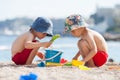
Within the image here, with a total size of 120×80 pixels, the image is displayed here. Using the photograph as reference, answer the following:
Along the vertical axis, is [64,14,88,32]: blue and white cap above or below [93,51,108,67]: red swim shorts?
above

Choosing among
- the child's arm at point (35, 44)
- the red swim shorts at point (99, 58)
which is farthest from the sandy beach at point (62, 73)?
the red swim shorts at point (99, 58)

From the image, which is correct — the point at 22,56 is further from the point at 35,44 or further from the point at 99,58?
the point at 99,58

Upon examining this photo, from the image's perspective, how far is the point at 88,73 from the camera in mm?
4793

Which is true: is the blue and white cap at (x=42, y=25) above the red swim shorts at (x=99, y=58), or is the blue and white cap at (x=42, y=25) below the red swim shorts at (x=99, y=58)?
above

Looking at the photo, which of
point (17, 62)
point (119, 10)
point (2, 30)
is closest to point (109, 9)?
point (119, 10)

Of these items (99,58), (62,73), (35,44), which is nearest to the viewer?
(62,73)

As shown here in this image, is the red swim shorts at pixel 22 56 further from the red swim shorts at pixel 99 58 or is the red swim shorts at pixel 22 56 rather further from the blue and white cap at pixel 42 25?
the red swim shorts at pixel 99 58

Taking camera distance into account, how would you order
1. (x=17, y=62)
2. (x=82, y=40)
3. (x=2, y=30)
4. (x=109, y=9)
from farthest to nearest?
(x=2, y=30) → (x=109, y=9) → (x=17, y=62) → (x=82, y=40)

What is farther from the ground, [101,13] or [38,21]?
[38,21]

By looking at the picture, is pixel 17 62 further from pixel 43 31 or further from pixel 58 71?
pixel 58 71

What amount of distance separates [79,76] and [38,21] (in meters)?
1.32

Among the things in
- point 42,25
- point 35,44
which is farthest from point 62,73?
point 42,25

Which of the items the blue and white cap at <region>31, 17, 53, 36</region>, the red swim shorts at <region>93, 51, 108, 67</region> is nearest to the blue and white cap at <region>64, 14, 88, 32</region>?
the blue and white cap at <region>31, 17, 53, 36</region>

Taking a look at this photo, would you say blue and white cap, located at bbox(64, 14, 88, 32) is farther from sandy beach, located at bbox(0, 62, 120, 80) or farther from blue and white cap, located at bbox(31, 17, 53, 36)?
sandy beach, located at bbox(0, 62, 120, 80)
